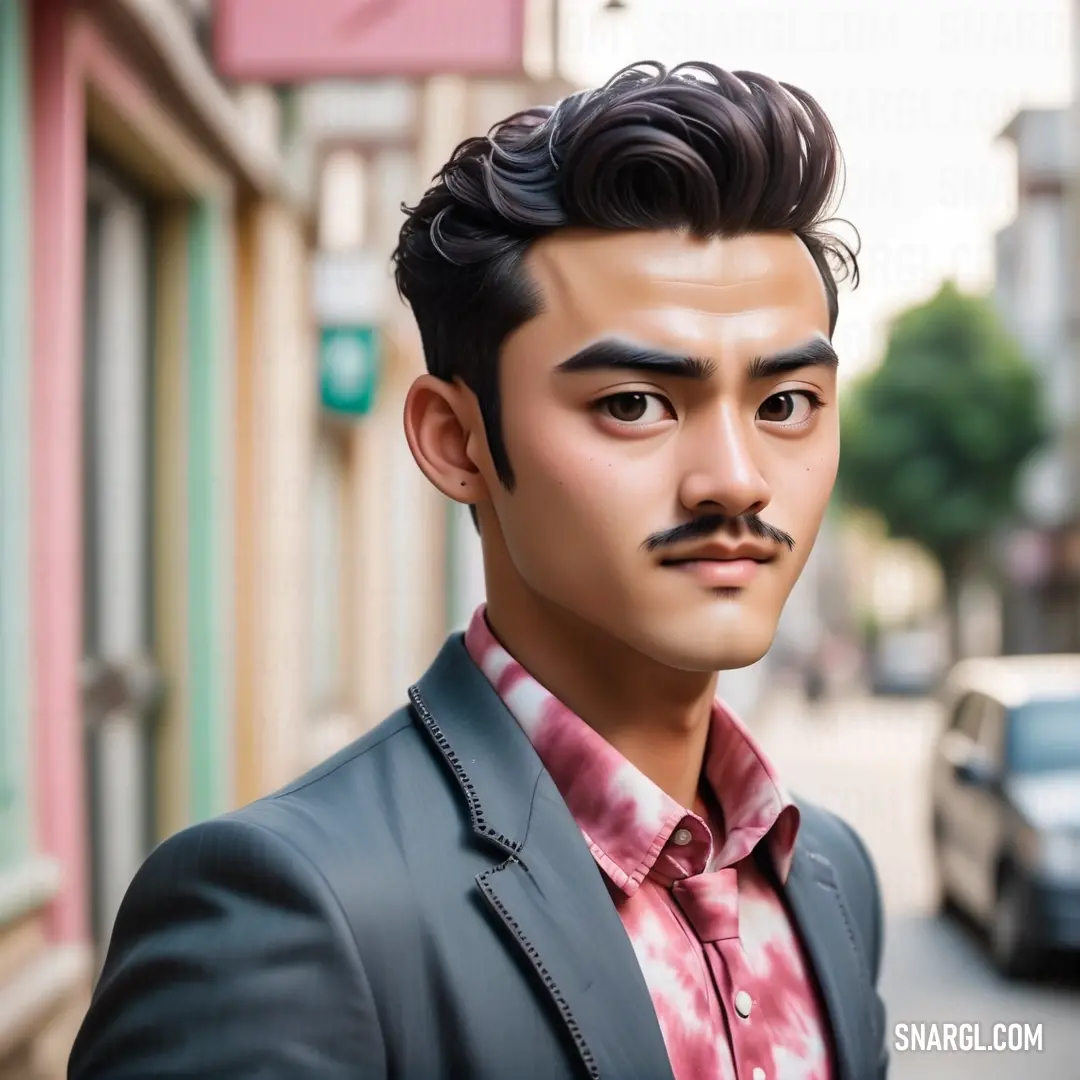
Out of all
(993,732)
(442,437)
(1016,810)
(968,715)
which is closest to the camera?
(442,437)

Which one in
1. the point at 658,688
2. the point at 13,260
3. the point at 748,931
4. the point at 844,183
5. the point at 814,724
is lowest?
the point at 814,724

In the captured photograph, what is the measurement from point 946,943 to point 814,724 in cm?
1944

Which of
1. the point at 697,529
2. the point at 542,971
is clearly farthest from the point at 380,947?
the point at 697,529

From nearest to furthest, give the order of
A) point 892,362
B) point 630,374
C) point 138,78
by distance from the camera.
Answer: point 630,374 < point 138,78 < point 892,362

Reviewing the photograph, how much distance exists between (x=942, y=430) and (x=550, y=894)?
32.9m

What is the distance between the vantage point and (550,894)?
1372 millimetres

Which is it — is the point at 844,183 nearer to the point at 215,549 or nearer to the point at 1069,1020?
the point at 215,549

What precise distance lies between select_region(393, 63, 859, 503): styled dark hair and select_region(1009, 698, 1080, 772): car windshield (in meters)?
6.15

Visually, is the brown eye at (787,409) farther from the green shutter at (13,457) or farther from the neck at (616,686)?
the green shutter at (13,457)

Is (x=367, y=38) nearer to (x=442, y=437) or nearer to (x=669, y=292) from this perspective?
(x=442, y=437)

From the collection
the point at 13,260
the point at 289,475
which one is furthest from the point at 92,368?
the point at 289,475

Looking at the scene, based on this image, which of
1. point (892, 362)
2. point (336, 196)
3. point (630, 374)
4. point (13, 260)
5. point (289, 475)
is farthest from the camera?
point (892, 362)

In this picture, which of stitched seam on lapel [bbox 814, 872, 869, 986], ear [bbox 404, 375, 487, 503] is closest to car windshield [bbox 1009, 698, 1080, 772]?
stitched seam on lapel [bbox 814, 872, 869, 986]

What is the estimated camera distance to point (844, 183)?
1544 millimetres
